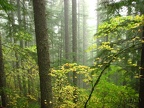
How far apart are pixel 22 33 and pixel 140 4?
525 centimetres

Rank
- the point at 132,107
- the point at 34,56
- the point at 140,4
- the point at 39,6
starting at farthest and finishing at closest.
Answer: the point at 34,56 → the point at 132,107 → the point at 39,6 → the point at 140,4

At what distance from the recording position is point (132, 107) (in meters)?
7.00

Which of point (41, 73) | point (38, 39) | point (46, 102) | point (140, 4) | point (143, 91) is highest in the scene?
point (140, 4)

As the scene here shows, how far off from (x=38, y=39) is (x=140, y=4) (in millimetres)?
3488

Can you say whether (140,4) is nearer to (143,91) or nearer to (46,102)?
(143,91)

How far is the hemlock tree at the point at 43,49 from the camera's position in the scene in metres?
5.69

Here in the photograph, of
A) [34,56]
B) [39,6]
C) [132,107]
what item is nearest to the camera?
[39,6]

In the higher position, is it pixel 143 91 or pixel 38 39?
pixel 38 39

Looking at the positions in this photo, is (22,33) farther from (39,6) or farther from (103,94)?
(103,94)

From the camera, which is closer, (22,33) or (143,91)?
(143,91)

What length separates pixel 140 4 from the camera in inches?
207

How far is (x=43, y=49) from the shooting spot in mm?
5867

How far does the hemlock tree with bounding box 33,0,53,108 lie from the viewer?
5.69 meters

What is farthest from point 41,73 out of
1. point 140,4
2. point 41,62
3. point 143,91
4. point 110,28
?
point 140,4
